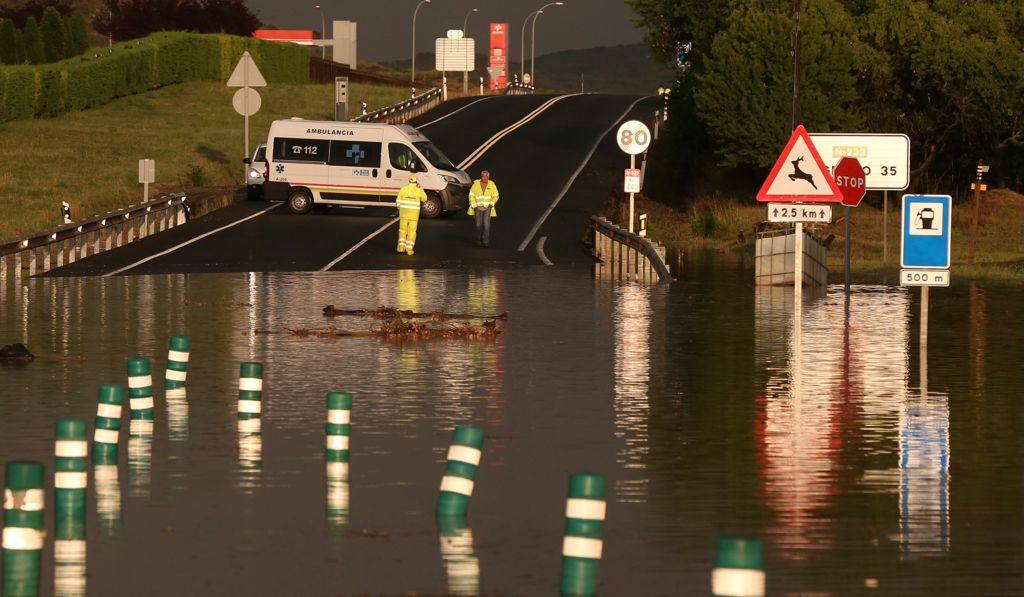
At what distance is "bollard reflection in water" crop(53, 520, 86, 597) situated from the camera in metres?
8.77

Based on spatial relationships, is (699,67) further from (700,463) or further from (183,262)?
(700,463)

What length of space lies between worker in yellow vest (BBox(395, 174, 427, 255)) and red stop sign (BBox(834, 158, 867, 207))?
933cm

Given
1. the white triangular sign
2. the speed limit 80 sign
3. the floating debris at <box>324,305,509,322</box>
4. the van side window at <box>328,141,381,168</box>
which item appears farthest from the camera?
the white triangular sign

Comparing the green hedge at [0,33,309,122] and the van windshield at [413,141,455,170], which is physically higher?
the green hedge at [0,33,309,122]

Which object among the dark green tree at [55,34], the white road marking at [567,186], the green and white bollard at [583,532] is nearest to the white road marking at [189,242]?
the white road marking at [567,186]

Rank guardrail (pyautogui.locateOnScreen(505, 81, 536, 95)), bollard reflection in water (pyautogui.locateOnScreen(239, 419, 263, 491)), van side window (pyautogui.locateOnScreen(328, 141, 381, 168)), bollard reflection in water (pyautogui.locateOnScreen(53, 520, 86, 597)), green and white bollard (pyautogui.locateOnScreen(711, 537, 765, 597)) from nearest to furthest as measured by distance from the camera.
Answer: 1. green and white bollard (pyautogui.locateOnScreen(711, 537, 765, 597))
2. bollard reflection in water (pyautogui.locateOnScreen(53, 520, 86, 597))
3. bollard reflection in water (pyautogui.locateOnScreen(239, 419, 263, 491))
4. van side window (pyautogui.locateOnScreen(328, 141, 381, 168))
5. guardrail (pyautogui.locateOnScreen(505, 81, 536, 95))

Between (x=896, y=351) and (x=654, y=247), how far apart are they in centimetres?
1289

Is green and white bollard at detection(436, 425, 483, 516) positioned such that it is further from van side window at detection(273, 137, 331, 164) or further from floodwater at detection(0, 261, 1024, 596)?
van side window at detection(273, 137, 331, 164)

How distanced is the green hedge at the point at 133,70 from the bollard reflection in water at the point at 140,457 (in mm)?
67356

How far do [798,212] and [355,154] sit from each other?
2602 cm

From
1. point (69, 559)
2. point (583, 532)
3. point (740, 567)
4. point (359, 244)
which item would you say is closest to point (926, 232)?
point (69, 559)

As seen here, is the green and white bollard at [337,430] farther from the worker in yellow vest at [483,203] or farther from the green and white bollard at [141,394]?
the worker in yellow vest at [483,203]

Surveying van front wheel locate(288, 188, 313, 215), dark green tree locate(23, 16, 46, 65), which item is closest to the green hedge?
dark green tree locate(23, 16, 46, 65)

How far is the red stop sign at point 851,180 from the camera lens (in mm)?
28531
